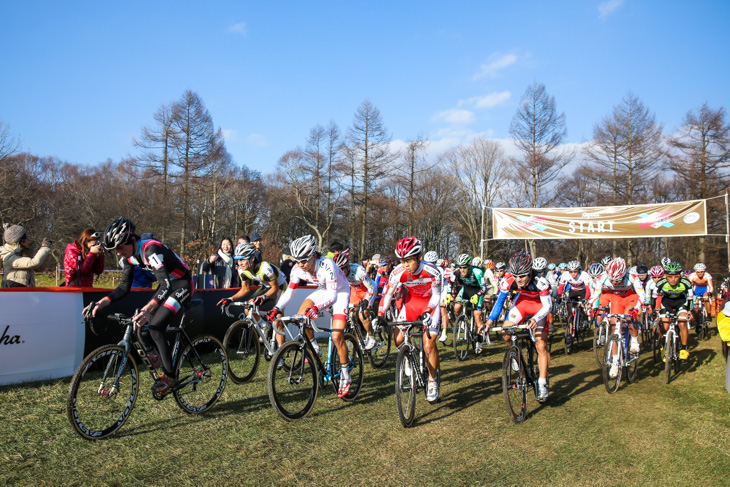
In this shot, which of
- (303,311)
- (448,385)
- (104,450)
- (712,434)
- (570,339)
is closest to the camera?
(104,450)

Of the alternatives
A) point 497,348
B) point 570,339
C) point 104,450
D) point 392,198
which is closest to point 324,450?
point 104,450

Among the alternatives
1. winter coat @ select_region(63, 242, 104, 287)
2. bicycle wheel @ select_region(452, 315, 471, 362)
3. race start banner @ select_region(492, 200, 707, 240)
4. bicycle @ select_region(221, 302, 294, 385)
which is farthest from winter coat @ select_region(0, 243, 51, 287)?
race start banner @ select_region(492, 200, 707, 240)

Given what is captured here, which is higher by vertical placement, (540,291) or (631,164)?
(631,164)

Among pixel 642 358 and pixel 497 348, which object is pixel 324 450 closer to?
pixel 497 348

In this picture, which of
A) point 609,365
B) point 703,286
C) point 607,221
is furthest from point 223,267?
point 607,221

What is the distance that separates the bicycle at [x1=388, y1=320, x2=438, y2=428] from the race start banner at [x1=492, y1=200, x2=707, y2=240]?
605 inches

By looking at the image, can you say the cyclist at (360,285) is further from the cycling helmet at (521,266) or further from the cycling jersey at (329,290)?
the cycling helmet at (521,266)

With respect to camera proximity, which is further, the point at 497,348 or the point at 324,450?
the point at 497,348

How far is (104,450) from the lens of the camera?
4520 millimetres

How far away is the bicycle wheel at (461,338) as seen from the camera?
32.6 feet

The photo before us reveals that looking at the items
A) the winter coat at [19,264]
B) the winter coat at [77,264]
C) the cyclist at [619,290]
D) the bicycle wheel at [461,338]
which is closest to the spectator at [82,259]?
the winter coat at [77,264]

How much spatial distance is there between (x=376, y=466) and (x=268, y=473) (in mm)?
940

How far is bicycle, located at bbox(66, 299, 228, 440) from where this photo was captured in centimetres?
457

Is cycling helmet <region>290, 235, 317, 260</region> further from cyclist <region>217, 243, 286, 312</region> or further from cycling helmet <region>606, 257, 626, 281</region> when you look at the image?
cycling helmet <region>606, 257, 626, 281</region>
